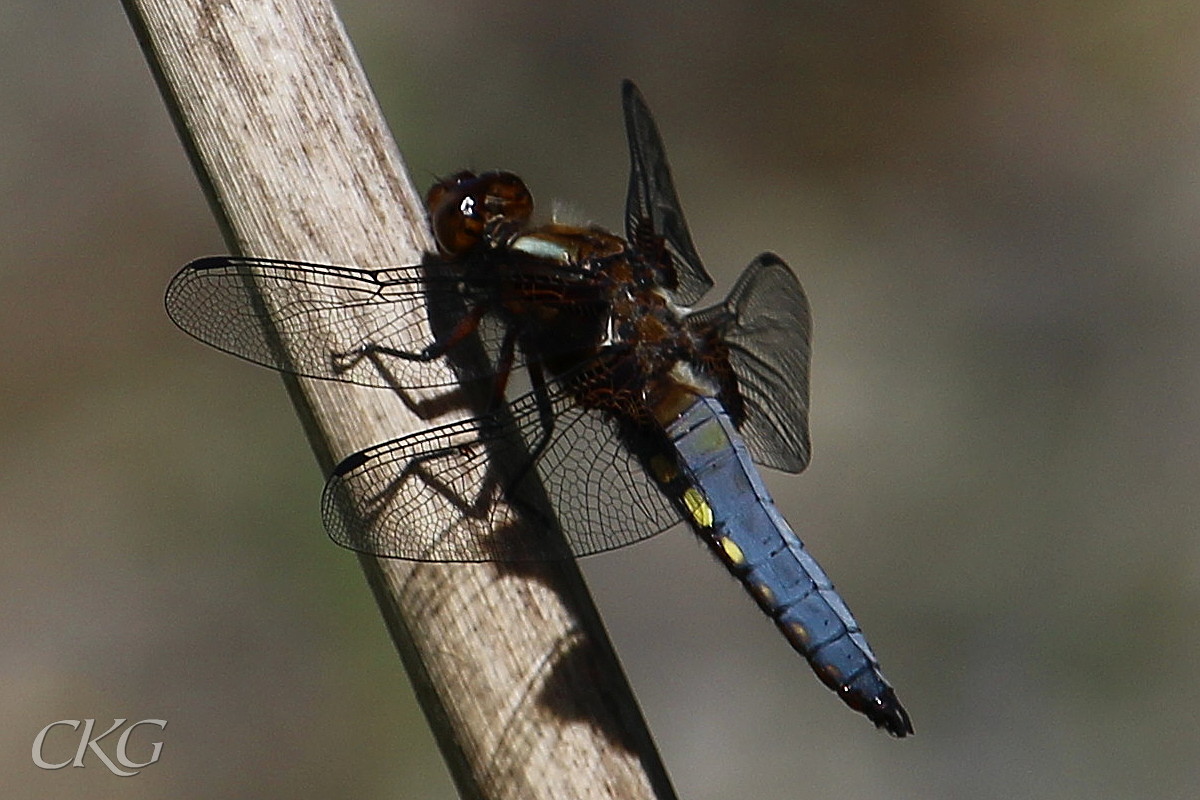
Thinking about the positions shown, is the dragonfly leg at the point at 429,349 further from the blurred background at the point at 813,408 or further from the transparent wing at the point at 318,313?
the blurred background at the point at 813,408

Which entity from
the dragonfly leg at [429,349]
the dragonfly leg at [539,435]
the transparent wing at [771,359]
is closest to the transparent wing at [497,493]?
the dragonfly leg at [539,435]

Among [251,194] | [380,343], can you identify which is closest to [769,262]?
[380,343]

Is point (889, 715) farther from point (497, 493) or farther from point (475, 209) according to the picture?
point (475, 209)

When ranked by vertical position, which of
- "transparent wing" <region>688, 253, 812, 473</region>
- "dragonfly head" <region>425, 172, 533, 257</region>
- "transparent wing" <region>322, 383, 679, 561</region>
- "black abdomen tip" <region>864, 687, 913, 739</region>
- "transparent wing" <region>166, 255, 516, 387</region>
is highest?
"dragonfly head" <region>425, 172, 533, 257</region>

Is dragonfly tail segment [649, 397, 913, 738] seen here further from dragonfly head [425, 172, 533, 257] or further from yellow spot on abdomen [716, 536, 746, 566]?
dragonfly head [425, 172, 533, 257]

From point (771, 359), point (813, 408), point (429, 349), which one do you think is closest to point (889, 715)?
point (771, 359)

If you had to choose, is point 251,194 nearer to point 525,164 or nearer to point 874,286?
point 525,164

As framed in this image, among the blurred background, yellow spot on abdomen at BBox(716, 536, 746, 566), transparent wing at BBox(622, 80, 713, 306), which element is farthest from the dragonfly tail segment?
the blurred background
